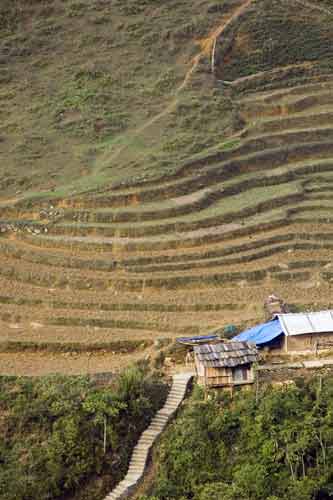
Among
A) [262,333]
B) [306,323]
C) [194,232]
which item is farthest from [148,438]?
[194,232]

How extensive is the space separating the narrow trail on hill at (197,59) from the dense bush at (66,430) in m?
11.9

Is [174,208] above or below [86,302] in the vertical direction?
above

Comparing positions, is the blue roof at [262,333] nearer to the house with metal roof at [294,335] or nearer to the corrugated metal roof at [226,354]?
the house with metal roof at [294,335]

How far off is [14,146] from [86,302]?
9.28 meters

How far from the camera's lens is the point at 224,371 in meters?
20.8

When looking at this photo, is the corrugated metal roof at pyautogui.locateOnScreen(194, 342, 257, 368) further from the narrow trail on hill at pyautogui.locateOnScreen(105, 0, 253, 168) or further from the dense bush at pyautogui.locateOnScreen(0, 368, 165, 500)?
the narrow trail on hill at pyautogui.locateOnScreen(105, 0, 253, 168)

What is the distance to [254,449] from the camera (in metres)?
19.5

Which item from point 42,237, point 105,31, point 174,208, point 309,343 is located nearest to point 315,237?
point 174,208

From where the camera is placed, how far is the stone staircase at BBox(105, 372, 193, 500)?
18.9m

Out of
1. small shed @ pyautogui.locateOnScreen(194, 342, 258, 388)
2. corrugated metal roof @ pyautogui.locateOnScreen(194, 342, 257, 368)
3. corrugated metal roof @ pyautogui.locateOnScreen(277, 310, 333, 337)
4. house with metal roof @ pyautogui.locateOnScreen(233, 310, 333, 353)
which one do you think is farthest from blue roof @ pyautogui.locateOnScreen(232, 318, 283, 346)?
small shed @ pyautogui.locateOnScreen(194, 342, 258, 388)

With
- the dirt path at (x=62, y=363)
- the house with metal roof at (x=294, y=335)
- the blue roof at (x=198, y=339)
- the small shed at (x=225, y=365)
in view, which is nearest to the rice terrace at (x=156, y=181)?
the dirt path at (x=62, y=363)

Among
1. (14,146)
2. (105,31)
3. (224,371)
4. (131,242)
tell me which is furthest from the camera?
(105,31)

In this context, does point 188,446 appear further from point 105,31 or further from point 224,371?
point 105,31

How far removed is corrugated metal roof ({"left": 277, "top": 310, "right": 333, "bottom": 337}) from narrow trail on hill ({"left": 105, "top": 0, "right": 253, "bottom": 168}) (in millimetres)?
10179
